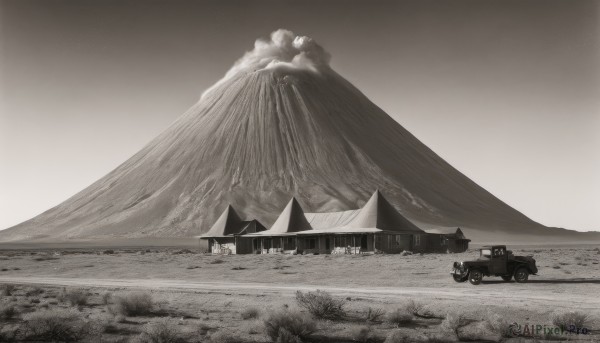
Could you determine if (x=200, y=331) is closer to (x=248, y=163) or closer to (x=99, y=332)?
(x=99, y=332)

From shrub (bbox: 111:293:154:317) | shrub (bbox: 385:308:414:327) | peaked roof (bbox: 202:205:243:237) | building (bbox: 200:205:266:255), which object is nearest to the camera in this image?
shrub (bbox: 385:308:414:327)

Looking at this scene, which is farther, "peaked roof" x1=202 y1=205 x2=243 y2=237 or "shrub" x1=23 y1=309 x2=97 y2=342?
"peaked roof" x1=202 y1=205 x2=243 y2=237

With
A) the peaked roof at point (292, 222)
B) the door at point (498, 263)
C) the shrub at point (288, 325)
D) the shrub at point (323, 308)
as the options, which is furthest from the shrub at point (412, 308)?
the peaked roof at point (292, 222)

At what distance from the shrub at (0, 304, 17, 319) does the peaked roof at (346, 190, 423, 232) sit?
40.1m

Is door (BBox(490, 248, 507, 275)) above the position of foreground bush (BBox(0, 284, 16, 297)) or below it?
above

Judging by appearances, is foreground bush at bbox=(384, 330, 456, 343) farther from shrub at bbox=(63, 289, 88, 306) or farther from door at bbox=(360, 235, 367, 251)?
door at bbox=(360, 235, 367, 251)

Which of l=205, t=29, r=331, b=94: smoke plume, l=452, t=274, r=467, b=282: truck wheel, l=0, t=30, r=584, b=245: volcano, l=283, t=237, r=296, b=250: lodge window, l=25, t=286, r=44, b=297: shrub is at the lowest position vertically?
l=25, t=286, r=44, b=297: shrub

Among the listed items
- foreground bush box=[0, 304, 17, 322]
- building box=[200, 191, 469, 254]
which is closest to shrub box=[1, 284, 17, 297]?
foreground bush box=[0, 304, 17, 322]

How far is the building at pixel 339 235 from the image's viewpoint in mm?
56688

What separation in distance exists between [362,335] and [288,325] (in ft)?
5.96

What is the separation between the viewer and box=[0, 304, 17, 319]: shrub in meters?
18.7

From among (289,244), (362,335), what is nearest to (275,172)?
(289,244)

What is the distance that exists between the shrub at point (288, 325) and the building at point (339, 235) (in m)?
39.5

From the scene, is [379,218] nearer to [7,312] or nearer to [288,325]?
[7,312]
